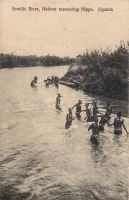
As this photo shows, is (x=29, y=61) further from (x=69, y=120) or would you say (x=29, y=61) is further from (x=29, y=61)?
(x=69, y=120)

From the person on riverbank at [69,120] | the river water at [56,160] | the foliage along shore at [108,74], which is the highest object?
the foliage along shore at [108,74]

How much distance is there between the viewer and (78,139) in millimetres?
13305

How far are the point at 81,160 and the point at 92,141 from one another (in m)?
1.54

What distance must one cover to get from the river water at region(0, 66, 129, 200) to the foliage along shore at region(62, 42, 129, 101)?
3757mm

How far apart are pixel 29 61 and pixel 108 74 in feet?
102

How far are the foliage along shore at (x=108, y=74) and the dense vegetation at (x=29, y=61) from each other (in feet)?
65.6

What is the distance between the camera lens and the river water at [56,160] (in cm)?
885

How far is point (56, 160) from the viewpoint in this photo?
11.1m

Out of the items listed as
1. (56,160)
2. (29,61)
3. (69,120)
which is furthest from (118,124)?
(29,61)

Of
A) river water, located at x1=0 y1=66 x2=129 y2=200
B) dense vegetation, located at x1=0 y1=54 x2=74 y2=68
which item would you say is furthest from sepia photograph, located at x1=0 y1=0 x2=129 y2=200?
dense vegetation, located at x1=0 y1=54 x2=74 y2=68

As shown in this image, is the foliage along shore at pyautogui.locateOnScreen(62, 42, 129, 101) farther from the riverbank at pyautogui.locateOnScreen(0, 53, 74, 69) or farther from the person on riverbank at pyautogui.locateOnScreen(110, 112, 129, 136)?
the riverbank at pyautogui.locateOnScreen(0, 53, 74, 69)

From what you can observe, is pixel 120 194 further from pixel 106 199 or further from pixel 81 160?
pixel 81 160

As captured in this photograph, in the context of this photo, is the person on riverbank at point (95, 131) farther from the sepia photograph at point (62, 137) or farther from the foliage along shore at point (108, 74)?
the foliage along shore at point (108, 74)

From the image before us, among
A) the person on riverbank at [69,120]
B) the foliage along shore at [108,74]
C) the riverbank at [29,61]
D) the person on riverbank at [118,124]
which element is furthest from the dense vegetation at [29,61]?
the person on riverbank at [118,124]
